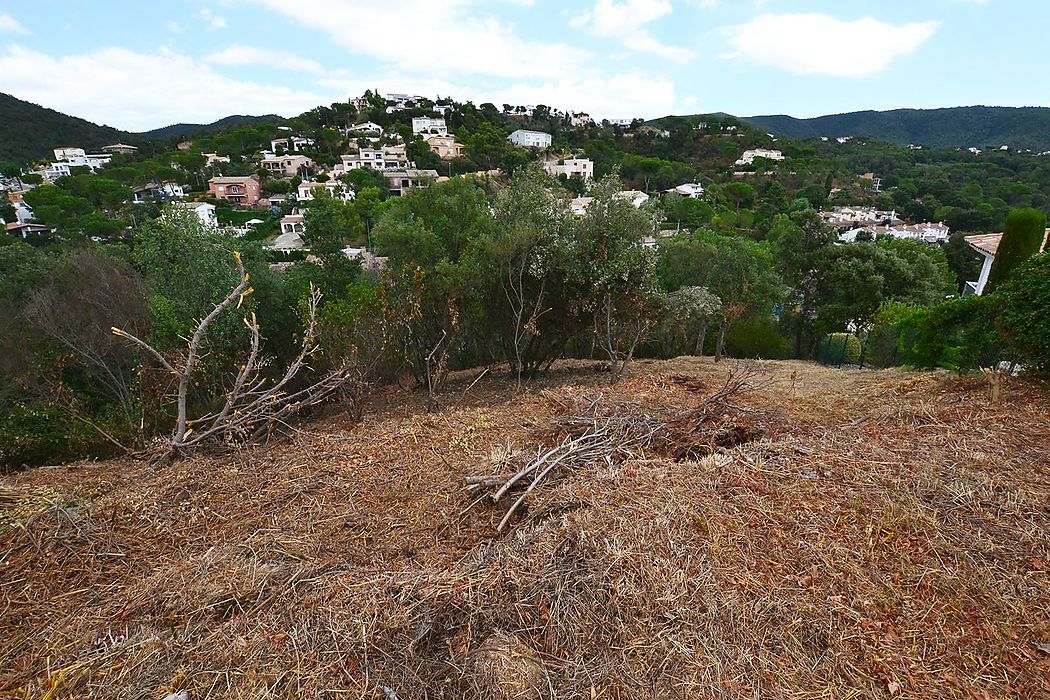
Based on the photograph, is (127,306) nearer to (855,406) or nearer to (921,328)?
(855,406)

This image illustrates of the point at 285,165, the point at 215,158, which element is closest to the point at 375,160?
the point at 285,165

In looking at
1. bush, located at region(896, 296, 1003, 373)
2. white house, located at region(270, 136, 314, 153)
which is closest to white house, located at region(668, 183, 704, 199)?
bush, located at region(896, 296, 1003, 373)

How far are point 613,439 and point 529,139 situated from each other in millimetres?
87258

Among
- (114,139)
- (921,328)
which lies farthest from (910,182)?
(114,139)

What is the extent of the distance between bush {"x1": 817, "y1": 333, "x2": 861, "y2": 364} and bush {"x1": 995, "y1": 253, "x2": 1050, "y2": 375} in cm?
927

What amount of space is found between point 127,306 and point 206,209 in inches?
1477

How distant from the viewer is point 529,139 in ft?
275

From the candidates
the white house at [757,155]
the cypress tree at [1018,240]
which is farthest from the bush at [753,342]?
the white house at [757,155]

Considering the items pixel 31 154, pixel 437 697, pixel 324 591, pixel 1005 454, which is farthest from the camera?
pixel 31 154

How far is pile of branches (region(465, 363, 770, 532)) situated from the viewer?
3852mm

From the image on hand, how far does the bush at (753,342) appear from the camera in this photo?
14258 millimetres

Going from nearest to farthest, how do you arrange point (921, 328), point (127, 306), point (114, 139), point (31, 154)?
point (921, 328) < point (127, 306) < point (31, 154) < point (114, 139)

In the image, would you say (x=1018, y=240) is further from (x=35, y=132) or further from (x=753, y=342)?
(x=35, y=132)

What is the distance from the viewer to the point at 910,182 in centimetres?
5781
